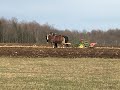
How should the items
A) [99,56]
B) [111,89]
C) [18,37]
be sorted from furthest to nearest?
1. [18,37]
2. [99,56]
3. [111,89]

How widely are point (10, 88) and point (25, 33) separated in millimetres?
81479

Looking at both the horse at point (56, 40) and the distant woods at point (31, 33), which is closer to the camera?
the horse at point (56, 40)

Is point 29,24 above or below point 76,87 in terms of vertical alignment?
above

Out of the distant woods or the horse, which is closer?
the horse

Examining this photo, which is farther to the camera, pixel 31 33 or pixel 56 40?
pixel 31 33

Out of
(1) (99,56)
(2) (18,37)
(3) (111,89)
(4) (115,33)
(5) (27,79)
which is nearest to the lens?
(3) (111,89)

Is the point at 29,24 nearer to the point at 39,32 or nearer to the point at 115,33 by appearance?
the point at 39,32

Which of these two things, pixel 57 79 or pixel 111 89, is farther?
pixel 57 79

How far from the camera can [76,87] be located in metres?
10.8

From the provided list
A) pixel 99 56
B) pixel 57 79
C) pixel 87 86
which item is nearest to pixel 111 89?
pixel 87 86

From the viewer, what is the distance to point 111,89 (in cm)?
1045

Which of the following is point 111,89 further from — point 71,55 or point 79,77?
point 71,55

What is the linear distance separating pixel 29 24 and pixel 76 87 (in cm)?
8826

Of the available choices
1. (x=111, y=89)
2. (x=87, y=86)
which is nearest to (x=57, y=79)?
(x=87, y=86)
